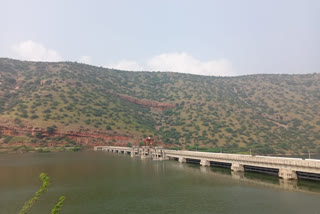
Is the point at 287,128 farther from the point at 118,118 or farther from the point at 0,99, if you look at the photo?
the point at 0,99

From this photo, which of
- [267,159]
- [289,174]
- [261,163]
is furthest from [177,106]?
[289,174]

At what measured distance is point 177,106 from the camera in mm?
150500

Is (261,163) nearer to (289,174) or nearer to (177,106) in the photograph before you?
(289,174)

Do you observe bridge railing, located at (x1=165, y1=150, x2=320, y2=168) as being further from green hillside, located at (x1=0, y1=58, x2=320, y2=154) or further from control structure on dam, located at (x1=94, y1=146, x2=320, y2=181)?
green hillside, located at (x1=0, y1=58, x2=320, y2=154)

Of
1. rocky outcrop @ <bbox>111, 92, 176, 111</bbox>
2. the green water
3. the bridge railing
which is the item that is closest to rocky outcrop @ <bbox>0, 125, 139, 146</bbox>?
rocky outcrop @ <bbox>111, 92, 176, 111</bbox>

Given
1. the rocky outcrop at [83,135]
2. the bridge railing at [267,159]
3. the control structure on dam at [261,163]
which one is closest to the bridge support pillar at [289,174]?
the control structure on dam at [261,163]

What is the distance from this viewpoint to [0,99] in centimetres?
12156

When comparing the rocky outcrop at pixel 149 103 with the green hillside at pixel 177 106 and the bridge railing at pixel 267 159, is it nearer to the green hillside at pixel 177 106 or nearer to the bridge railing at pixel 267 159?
the green hillside at pixel 177 106

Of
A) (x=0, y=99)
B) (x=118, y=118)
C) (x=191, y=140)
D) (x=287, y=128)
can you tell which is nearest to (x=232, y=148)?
(x=191, y=140)

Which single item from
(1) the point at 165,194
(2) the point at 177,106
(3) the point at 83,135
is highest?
(2) the point at 177,106

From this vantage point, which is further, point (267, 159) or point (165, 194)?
point (267, 159)

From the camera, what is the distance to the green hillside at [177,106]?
104 m

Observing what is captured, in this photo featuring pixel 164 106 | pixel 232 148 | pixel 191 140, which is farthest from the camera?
pixel 164 106

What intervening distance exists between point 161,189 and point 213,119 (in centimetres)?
9461
